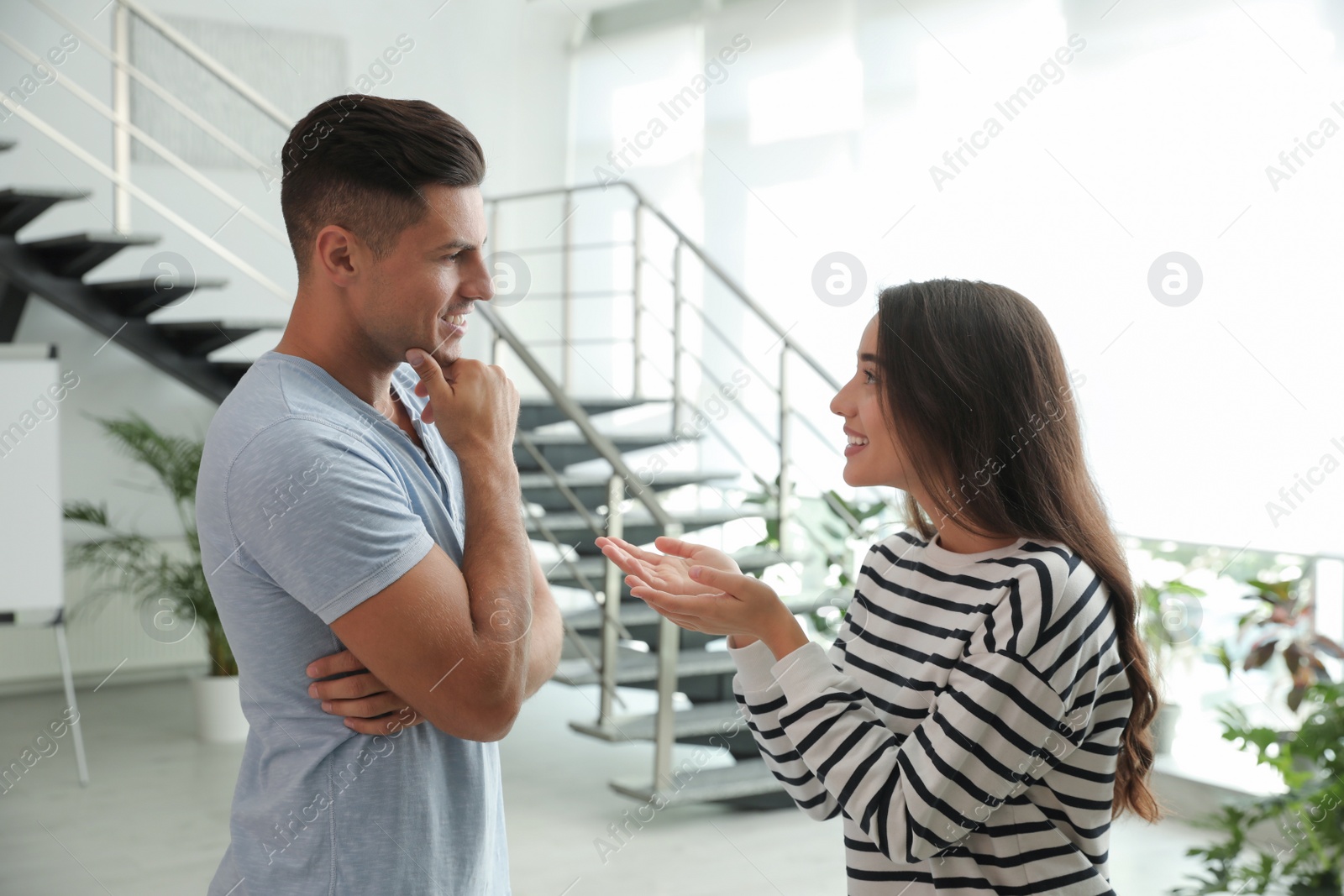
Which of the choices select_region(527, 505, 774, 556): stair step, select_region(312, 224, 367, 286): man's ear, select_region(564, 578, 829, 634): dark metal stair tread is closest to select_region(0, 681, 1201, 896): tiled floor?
select_region(564, 578, 829, 634): dark metal stair tread

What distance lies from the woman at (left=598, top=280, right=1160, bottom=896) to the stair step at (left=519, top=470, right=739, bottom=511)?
2822mm

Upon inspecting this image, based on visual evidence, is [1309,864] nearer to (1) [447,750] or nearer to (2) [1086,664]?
(2) [1086,664]

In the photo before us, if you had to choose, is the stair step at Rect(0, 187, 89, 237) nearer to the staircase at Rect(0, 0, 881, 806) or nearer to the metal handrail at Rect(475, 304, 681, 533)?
the staircase at Rect(0, 0, 881, 806)

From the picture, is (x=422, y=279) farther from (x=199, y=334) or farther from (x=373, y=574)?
(x=199, y=334)

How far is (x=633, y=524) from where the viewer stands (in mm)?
3832

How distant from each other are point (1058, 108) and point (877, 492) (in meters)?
1.61

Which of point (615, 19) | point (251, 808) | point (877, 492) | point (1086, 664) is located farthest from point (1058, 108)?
point (251, 808)

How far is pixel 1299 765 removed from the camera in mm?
3223

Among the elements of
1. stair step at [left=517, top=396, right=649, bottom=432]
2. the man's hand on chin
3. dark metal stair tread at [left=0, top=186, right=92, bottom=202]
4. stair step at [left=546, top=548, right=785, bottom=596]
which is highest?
dark metal stair tread at [left=0, top=186, right=92, bottom=202]

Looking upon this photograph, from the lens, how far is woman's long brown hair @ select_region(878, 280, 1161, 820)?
3.52 ft

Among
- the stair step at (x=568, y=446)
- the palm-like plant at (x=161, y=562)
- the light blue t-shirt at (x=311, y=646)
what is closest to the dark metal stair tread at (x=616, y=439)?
the stair step at (x=568, y=446)

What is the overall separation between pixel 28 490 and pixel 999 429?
3395 millimetres

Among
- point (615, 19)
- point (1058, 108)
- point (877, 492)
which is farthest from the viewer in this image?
point (615, 19)

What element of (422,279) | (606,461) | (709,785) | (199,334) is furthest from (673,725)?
(422,279)
